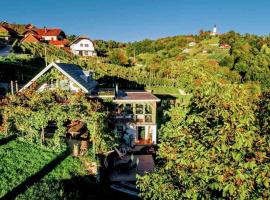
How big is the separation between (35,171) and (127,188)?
5955mm

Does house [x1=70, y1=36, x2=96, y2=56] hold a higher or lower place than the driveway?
higher

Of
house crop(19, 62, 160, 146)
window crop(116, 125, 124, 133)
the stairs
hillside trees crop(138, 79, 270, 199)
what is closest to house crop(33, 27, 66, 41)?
house crop(19, 62, 160, 146)

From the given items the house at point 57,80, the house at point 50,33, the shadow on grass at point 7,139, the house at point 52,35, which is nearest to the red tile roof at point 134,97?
the house at point 57,80

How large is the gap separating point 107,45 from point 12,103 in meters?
100

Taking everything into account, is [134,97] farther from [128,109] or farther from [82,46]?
[82,46]

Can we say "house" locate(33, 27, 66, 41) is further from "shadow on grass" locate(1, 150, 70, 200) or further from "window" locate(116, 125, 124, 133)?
"shadow on grass" locate(1, 150, 70, 200)

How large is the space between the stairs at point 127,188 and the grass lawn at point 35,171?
7.89 ft

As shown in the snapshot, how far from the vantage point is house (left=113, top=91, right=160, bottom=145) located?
1189 inches

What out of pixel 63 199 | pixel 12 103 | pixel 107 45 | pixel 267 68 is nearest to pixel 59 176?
pixel 63 199

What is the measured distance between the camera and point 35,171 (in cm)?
1912

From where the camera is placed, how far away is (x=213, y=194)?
847 cm

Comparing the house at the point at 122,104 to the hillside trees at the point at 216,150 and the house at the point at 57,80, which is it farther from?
the hillside trees at the point at 216,150

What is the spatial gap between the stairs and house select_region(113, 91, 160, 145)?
29.8 ft

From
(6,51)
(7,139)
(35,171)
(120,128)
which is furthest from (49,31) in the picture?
(35,171)
